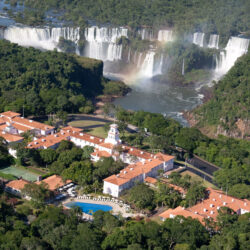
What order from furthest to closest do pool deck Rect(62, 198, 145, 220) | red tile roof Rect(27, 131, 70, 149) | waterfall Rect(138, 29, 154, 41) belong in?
waterfall Rect(138, 29, 154, 41) < red tile roof Rect(27, 131, 70, 149) < pool deck Rect(62, 198, 145, 220)

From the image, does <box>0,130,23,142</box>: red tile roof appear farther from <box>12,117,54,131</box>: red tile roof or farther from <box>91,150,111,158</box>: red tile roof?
<box>91,150,111,158</box>: red tile roof

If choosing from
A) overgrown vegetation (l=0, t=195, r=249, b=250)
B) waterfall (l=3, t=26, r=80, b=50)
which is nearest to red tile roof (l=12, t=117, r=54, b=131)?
overgrown vegetation (l=0, t=195, r=249, b=250)

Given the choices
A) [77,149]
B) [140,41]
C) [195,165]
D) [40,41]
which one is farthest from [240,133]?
[40,41]

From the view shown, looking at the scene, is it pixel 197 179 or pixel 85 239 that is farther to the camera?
pixel 197 179

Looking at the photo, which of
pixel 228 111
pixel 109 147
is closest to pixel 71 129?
pixel 109 147

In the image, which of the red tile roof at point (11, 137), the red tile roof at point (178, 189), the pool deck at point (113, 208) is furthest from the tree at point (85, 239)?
the red tile roof at point (11, 137)

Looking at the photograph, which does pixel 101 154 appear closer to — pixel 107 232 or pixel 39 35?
pixel 107 232
